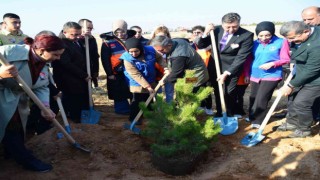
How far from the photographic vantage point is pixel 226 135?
14.4ft

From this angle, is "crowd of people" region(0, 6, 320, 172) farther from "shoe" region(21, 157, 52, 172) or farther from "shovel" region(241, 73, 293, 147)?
"shovel" region(241, 73, 293, 147)

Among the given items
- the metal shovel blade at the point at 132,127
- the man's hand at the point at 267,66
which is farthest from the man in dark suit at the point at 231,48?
the metal shovel blade at the point at 132,127

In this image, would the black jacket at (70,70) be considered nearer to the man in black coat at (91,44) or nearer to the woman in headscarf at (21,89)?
the man in black coat at (91,44)

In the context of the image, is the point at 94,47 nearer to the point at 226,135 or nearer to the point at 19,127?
the point at 19,127

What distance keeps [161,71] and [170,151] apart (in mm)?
1744

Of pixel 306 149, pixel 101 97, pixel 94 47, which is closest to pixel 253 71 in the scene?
pixel 306 149

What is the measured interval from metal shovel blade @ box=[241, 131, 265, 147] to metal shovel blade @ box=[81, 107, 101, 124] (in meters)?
2.41

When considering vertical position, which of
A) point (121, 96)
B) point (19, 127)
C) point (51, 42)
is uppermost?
point (51, 42)

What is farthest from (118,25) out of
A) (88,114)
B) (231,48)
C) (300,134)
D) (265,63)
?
(300,134)

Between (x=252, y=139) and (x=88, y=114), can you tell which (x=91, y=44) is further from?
(x=252, y=139)

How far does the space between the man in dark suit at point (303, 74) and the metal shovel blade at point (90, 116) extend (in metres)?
2.98

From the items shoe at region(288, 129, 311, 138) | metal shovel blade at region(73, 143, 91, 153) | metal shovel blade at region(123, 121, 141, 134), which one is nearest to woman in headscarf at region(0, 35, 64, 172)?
metal shovel blade at region(73, 143, 91, 153)

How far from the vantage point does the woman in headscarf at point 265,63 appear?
4092 mm

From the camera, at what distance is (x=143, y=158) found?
3828 mm
